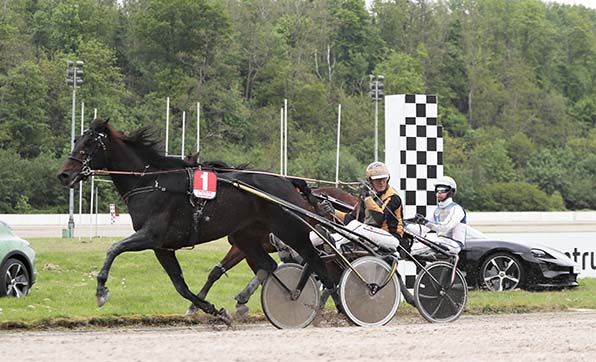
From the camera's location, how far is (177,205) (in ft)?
41.0

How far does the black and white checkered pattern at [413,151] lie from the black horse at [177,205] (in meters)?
3.84

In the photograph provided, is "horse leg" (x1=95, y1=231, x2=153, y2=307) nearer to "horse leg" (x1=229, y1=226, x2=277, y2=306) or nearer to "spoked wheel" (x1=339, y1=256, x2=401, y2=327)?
"horse leg" (x1=229, y1=226, x2=277, y2=306)

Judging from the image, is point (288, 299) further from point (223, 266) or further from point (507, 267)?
Result: point (507, 267)

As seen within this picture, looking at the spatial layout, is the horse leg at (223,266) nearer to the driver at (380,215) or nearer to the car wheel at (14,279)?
the driver at (380,215)

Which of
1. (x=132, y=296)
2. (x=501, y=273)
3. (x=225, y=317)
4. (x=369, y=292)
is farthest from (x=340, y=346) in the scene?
(x=501, y=273)

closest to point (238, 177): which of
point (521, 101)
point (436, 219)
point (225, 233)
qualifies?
point (225, 233)

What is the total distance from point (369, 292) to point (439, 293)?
1013 millimetres

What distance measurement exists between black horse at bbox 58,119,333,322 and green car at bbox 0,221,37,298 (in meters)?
2.56

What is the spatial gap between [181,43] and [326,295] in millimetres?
60988

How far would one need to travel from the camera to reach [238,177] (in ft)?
42.1

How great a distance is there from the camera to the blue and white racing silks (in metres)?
13.6

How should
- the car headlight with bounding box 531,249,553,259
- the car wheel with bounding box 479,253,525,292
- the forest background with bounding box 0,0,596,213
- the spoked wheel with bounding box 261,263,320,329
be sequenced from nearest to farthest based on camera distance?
the spoked wheel with bounding box 261,263,320,329, the car wheel with bounding box 479,253,525,292, the car headlight with bounding box 531,249,553,259, the forest background with bounding box 0,0,596,213

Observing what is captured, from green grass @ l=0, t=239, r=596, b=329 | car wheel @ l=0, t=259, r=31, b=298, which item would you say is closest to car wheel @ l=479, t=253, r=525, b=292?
green grass @ l=0, t=239, r=596, b=329

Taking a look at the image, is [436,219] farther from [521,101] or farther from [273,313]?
[521,101]
